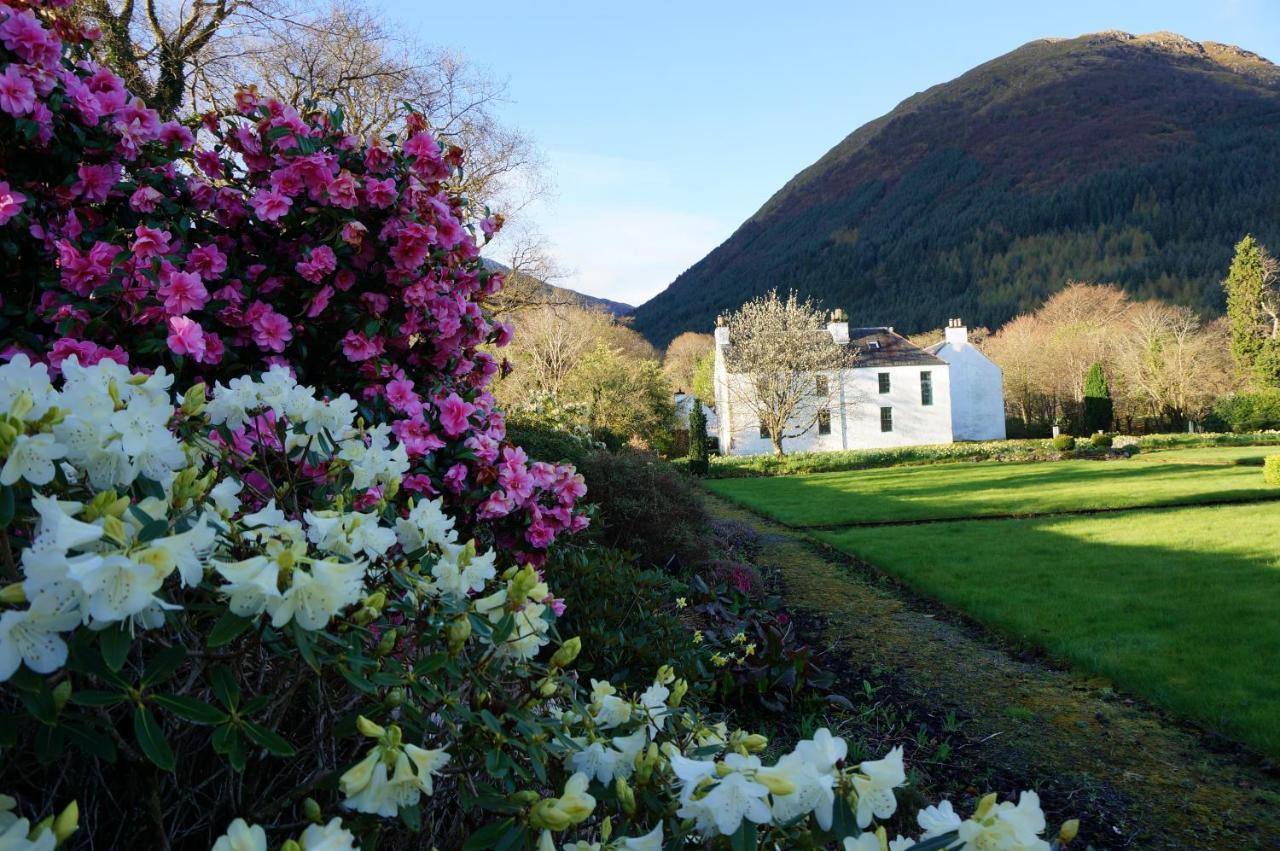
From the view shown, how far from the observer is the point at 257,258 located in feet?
10.3

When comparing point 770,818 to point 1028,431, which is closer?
point 770,818

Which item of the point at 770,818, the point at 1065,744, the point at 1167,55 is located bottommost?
the point at 1065,744

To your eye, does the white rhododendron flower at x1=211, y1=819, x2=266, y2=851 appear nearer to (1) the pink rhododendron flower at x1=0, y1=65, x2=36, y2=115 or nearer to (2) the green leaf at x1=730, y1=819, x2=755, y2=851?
(2) the green leaf at x1=730, y1=819, x2=755, y2=851

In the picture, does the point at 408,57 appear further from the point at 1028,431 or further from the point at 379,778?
the point at 1028,431

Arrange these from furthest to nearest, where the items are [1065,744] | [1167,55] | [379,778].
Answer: [1167,55], [1065,744], [379,778]

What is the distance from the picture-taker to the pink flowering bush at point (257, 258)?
2.56 meters

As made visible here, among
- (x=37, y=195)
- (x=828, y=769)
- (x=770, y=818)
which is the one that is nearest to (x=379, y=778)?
(x=770, y=818)

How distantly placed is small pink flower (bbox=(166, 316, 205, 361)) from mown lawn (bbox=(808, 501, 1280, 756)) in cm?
535

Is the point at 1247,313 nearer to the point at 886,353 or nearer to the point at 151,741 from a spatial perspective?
the point at 886,353

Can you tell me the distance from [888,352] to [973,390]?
552cm

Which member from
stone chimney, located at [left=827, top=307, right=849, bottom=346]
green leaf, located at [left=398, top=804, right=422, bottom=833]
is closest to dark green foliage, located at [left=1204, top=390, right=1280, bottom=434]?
stone chimney, located at [left=827, top=307, right=849, bottom=346]

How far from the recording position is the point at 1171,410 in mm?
39062

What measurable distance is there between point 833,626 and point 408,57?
17.3 meters

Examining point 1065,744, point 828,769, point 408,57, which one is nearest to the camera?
point 828,769
